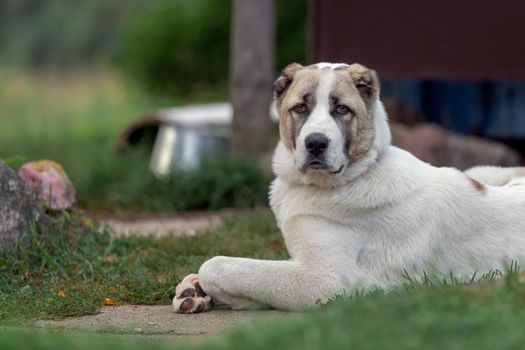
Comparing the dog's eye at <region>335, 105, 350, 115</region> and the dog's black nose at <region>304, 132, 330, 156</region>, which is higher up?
the dog's eye at <region>335, 105, 350, 115</region>

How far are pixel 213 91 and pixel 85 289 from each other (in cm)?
1175

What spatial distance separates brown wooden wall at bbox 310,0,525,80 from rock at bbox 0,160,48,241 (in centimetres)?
533

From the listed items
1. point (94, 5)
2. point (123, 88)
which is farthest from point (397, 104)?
point (94, 5)

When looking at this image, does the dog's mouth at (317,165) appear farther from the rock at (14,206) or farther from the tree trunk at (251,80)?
the tree trunk at (251,80)

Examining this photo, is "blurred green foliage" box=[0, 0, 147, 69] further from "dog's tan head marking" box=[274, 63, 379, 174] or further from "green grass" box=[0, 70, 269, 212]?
"dog's tan head marking" box=[274, 63, 379, 174]

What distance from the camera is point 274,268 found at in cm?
535

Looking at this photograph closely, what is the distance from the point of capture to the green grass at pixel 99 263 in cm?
579

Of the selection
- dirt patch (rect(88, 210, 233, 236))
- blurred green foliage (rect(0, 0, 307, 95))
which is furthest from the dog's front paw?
blurred green foliage (rect(0, 0, 307, 95))

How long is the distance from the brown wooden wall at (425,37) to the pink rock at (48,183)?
189 inches

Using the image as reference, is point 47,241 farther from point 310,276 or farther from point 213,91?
point 213,91

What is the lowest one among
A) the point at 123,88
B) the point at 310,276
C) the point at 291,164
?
the point at 123,88

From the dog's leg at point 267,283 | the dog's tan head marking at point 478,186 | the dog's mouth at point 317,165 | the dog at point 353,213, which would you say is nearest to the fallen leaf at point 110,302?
the dog at point 353,213

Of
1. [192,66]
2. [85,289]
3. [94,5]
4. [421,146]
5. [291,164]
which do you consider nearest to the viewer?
[291,164]

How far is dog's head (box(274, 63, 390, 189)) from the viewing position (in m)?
5.42
